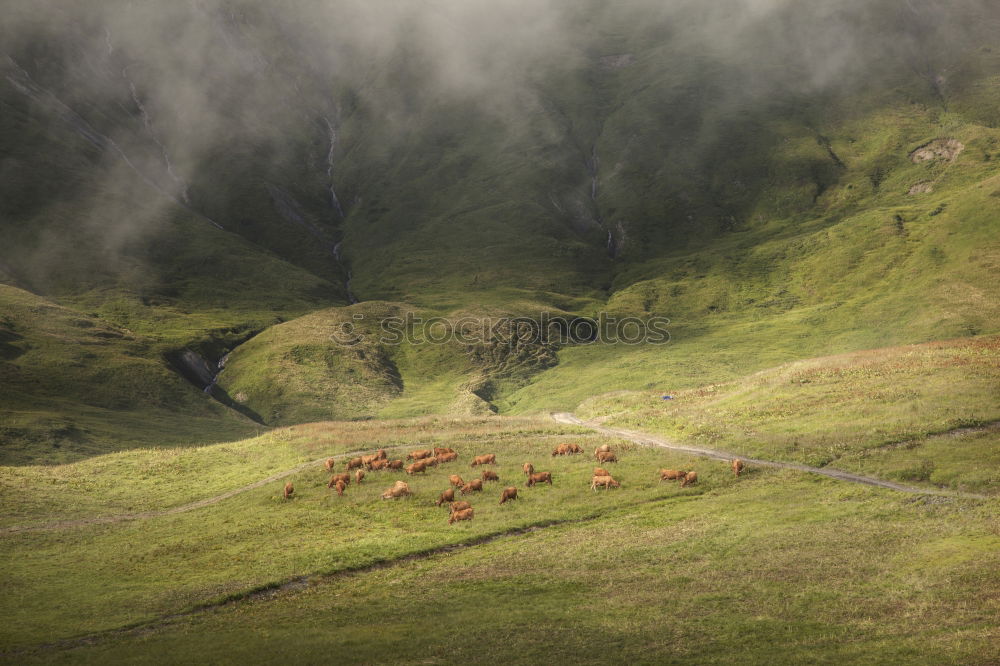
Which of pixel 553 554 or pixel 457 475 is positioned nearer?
pixel 553 554

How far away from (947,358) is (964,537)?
46504mm

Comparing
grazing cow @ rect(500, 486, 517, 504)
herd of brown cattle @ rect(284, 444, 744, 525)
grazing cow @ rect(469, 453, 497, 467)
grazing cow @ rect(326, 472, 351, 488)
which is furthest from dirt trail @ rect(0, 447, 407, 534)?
grazing cow @ rect(500, 486, 517, 504)

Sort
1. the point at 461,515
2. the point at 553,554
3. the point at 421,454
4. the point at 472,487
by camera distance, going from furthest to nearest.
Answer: the point at 421,454 < the point at 472,487 < the point at 461,515 < the point at 553,554

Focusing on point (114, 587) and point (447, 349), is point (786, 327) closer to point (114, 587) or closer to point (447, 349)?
point (447, 349)

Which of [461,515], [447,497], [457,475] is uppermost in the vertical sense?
[457,475]

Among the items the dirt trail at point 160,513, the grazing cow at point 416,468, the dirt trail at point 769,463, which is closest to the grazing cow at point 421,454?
the grazing cow at point 416,468

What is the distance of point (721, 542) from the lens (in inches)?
1529

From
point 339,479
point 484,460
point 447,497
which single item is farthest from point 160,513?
point 484,460

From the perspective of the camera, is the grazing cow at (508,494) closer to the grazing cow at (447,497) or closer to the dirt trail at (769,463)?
the grazing cow at (447,497)

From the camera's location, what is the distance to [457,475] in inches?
2266

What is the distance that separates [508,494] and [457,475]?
727cm

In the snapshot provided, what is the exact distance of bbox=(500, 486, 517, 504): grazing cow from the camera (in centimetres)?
5141

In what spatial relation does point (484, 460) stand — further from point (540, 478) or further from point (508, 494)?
point (508, 494)

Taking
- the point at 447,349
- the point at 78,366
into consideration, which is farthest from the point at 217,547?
the point at 447,349
